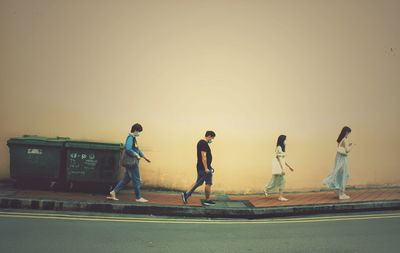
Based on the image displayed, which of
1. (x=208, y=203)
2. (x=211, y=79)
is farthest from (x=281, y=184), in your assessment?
(x=211, y=79)

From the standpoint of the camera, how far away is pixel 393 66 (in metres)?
11.9

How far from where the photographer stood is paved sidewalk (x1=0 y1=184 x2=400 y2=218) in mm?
8992

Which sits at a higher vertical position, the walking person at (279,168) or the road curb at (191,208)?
the walking person at (279,168)

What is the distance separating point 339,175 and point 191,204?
137 inches

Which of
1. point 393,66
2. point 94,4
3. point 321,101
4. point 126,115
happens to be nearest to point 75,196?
point 126,115

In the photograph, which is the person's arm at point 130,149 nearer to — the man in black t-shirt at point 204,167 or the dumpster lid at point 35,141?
the man in black t-shirt at point 204,167

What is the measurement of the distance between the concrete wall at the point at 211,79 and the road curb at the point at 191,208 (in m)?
1.82

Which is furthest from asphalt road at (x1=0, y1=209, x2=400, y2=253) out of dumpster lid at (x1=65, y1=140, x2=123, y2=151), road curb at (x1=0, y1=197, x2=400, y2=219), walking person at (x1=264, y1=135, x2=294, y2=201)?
dumpster lid at (x1=65, y1=140, x2=123, y2=151)

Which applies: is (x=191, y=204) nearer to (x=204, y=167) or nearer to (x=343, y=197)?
(x=204, y=167)

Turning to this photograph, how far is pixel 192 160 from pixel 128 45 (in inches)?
126

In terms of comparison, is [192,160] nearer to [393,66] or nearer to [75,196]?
[75,196]

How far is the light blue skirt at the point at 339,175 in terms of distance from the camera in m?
10.3

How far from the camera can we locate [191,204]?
31.9 feet

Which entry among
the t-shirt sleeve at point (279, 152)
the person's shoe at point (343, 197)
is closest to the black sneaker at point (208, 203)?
the t-shirt sleeve at point (279, 152)
